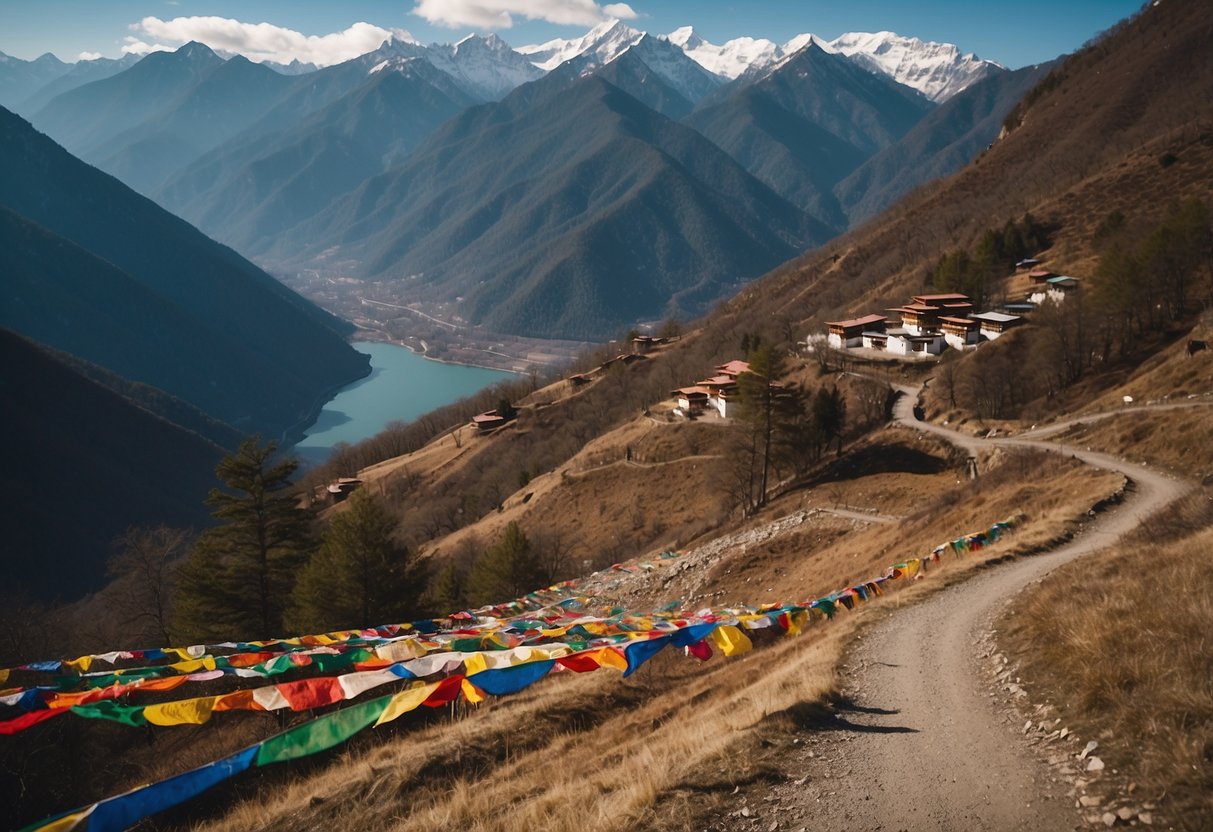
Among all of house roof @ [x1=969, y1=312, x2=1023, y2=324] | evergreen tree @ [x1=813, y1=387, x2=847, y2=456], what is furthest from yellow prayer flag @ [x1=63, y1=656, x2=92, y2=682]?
house roof @ [x1=969, y1=312, x2=1023, y2=324]

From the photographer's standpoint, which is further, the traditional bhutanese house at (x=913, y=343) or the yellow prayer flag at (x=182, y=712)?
the traditional bhutanese house at (x=913, y=343)

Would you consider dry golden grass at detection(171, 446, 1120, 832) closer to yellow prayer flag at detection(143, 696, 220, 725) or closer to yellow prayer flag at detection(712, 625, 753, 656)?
yellow prayer flag at detection(712, 625, 753, 656)

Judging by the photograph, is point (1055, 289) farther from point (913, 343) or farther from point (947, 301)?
point (913, 343)

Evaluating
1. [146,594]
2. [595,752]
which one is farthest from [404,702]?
[146,594]

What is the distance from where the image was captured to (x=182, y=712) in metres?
10.9

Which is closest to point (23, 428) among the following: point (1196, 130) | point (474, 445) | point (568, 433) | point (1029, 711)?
point (474, 445)

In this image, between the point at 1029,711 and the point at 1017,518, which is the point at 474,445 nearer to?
the point at 1017,518

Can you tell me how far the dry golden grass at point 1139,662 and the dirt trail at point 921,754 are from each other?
70 cm

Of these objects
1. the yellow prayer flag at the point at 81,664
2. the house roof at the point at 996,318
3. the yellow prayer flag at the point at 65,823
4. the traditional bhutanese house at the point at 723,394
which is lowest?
the yellow prayer flag at the point at 65,823

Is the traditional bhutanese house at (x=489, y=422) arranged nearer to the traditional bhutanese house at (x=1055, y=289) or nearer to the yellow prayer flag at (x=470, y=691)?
the traditional bhutanese house at (x=1055, y=289)

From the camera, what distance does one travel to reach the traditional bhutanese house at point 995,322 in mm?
63656

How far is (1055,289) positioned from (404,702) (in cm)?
7815

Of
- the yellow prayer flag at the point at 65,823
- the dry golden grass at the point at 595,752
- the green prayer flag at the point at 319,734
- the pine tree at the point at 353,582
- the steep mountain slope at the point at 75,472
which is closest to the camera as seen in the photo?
the dry golden grass at the point at 595,752

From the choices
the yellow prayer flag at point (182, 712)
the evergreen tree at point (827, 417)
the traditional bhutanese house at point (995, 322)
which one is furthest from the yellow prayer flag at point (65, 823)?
the traditional bhutanese house at point (995, 322)
